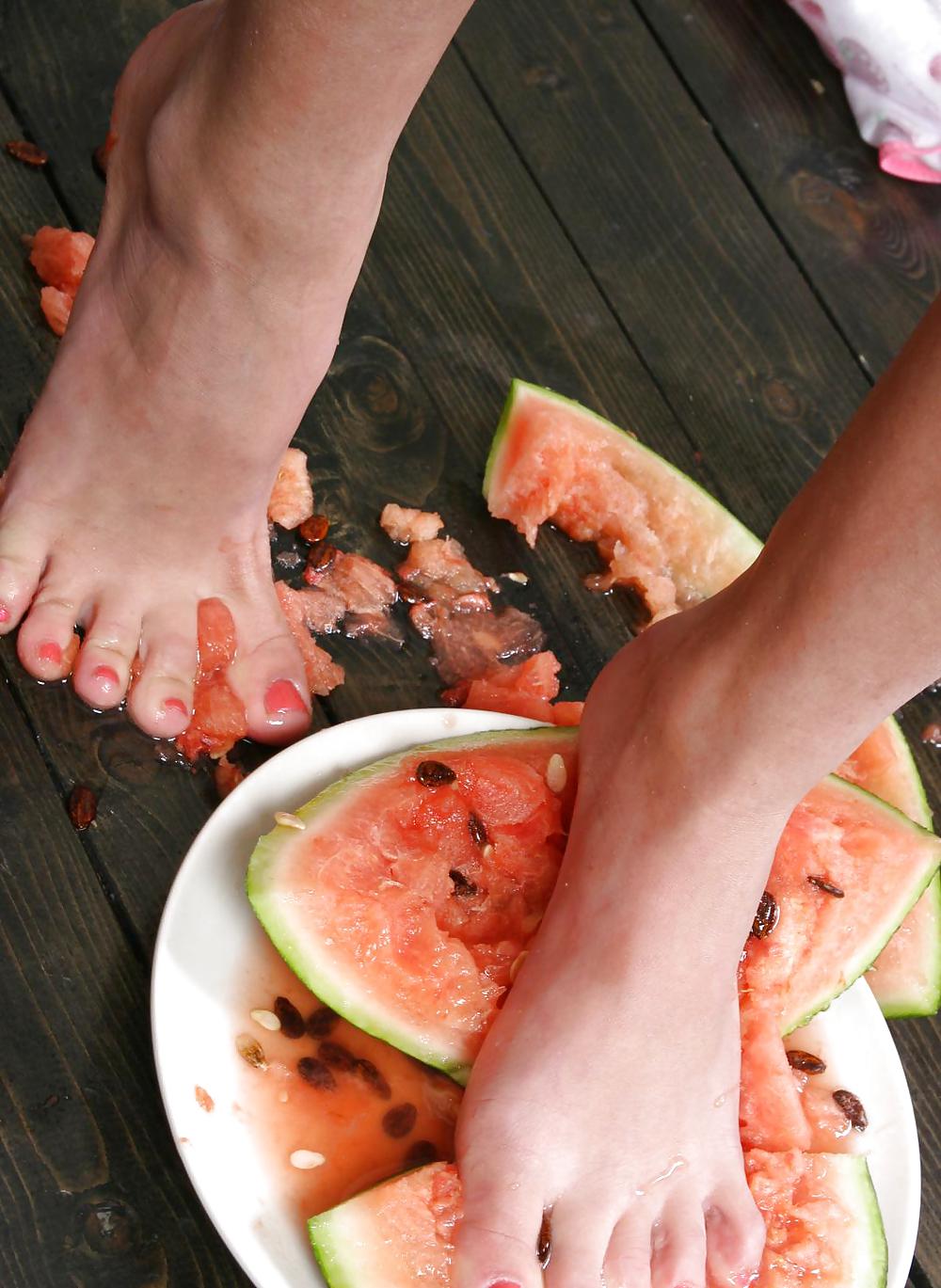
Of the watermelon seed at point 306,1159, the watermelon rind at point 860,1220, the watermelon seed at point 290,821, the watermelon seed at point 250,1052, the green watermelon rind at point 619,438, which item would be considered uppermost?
the green watermelon rind at point 619,438

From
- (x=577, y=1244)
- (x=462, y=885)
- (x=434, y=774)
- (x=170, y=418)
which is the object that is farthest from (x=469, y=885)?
(x=170, y=418)

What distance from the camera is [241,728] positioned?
1.51 m

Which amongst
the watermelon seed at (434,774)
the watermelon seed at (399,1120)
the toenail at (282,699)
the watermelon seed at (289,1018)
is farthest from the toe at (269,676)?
the watermelon seed at (399,1120)

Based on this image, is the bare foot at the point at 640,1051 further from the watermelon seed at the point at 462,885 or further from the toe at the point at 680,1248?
the watermelon seed at the point at 462,885

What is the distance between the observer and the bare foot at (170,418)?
1.36 m

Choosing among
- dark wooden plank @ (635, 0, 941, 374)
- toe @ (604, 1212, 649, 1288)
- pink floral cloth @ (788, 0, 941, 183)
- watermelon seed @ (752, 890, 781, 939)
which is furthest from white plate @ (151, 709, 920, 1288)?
pink floral cloth @ (788, 0, 941, 183)

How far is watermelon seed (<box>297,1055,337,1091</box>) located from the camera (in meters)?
1.27

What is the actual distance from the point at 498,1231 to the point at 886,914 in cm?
49

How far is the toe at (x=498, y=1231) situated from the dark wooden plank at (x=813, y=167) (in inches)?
50.5

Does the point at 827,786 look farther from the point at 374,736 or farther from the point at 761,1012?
the point at 374,736

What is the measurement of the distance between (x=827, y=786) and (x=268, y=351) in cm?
72

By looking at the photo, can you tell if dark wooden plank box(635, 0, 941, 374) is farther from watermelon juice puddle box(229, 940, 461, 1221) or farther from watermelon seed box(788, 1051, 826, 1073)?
watermelon juice puddle box(229, 940, 461, 1221)

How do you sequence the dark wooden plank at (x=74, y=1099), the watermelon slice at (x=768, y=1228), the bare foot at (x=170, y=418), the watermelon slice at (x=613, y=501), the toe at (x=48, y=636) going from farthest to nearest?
1. the watermelon slice at (x=613, y=501)
2. the toe at (x=48, y=636)
3. the bare foot at (x=170, y=418)
4. the dark wooden plank at (x=74, y=1099)
5. the watermelon slice at (x=768, y=1228)

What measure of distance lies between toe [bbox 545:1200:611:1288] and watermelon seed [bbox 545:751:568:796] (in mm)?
379
